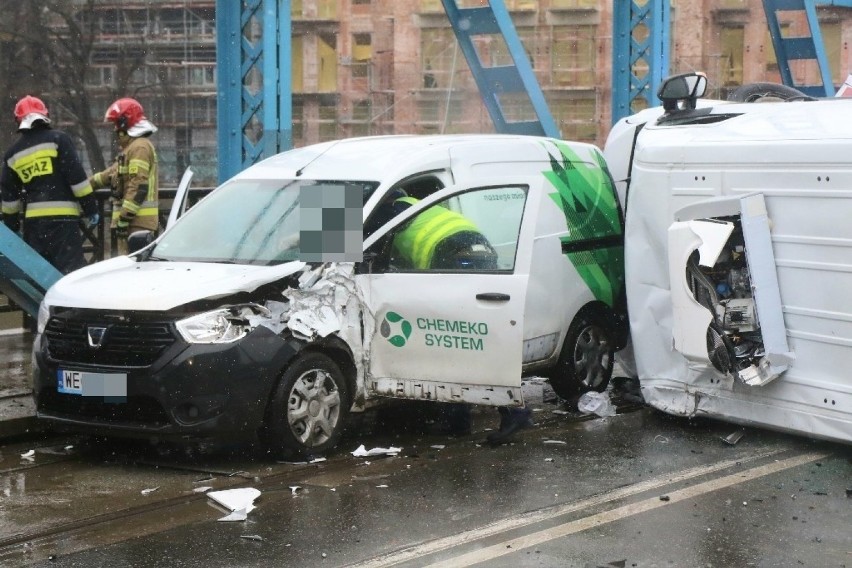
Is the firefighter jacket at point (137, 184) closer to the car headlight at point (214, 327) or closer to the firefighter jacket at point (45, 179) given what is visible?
the firefighter jacket at point (45, 179)

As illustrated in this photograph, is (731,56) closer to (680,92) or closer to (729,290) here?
(680,92)

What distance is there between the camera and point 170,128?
41062 millimetres

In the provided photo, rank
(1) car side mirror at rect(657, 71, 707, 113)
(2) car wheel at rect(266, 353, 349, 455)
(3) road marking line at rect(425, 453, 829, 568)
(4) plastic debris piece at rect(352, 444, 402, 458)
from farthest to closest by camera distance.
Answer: (1) car side mirror at rect(657, 71, 707, 113), (4) plastic debris piece at rect(352, 444, 402, 458), (2) car wheel at rect(266, 353, 349, 455), (3) road marking line at rect(425, 453, 829, 568)

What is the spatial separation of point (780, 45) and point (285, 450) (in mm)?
11797

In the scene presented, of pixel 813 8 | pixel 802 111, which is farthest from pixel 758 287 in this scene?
pixel 813 8

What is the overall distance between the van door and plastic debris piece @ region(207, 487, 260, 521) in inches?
51.3

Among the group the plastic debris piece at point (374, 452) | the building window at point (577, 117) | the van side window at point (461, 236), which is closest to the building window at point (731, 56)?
the building window at point (577, 117)

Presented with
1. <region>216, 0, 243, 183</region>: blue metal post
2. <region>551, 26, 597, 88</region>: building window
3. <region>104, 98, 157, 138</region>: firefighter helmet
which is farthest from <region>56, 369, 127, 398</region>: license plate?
<region>551, 26, 597, 88</region>: building window

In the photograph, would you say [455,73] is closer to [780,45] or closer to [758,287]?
[780,45]

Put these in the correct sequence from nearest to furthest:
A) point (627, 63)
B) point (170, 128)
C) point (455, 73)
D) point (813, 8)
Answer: point (627, 63) < point (813, 8) < point (170, 128) < point (455, 73)

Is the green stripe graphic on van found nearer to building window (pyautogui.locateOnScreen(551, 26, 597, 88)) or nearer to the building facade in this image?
the building facade

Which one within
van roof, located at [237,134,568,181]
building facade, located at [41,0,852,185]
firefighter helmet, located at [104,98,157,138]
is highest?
building facade, located at [41,0,852,185]

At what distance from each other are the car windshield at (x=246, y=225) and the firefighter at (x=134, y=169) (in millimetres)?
2466

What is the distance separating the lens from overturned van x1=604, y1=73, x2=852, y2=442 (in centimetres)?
685
